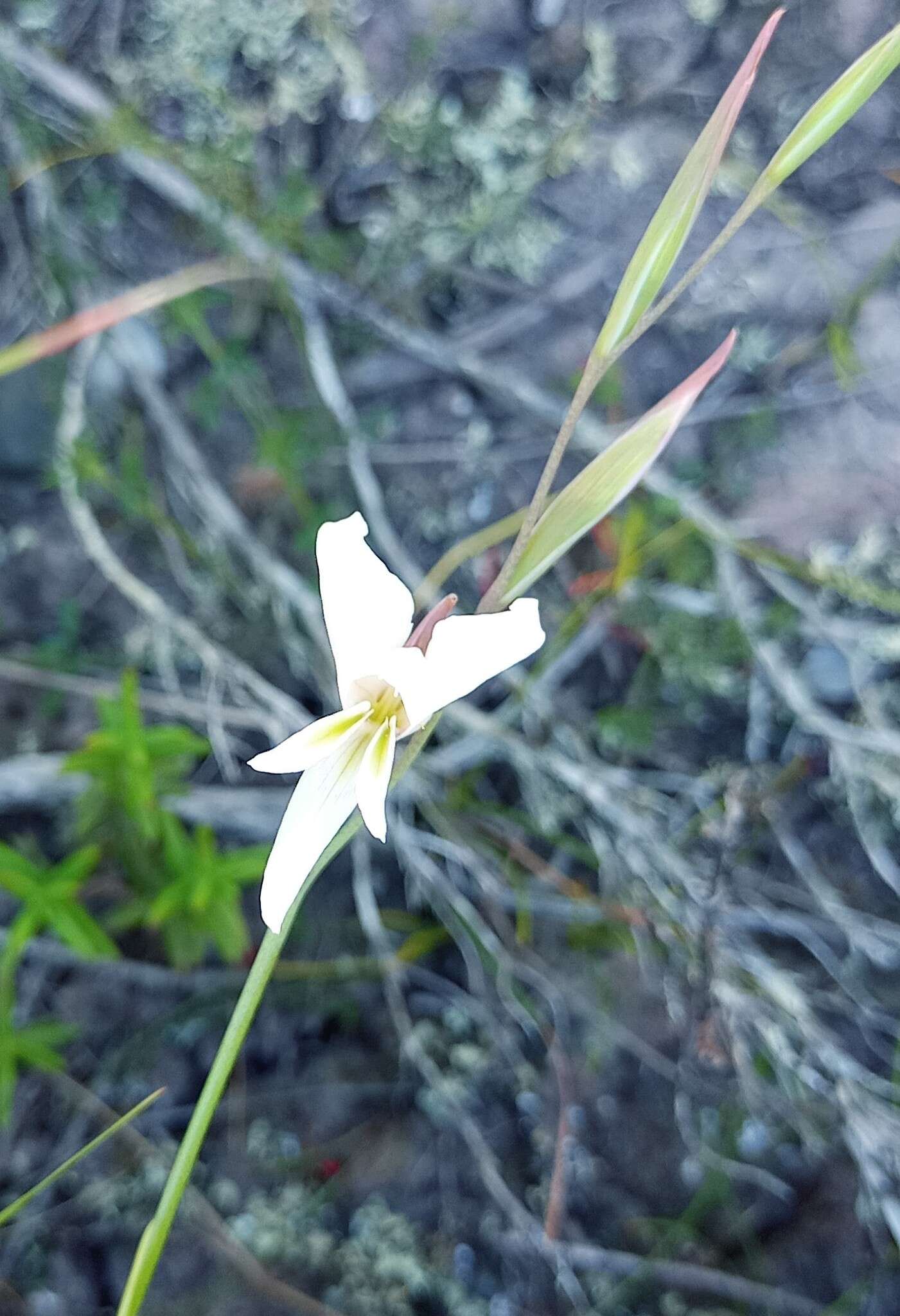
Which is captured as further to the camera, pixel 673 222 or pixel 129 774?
pixel 129 774

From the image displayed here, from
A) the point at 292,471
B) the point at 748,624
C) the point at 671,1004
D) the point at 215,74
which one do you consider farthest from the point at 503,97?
the point at 671,1004

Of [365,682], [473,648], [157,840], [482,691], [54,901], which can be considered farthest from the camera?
[482,691]

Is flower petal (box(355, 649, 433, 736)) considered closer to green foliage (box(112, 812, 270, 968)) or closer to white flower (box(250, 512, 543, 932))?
white flower (box(250, 512, 543, 932))

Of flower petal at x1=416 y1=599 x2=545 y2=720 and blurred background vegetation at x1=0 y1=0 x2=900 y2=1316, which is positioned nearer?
flower petal at x1=416 y1=599 x2=545 y2=720

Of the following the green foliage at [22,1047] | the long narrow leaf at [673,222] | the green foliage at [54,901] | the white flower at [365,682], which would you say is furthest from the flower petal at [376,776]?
the green foliage at [22,1047]

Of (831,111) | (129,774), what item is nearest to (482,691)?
(129,774)

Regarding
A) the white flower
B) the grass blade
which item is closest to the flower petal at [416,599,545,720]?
the white flower

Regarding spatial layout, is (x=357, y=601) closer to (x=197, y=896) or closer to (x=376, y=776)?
(x=376, y=776)
